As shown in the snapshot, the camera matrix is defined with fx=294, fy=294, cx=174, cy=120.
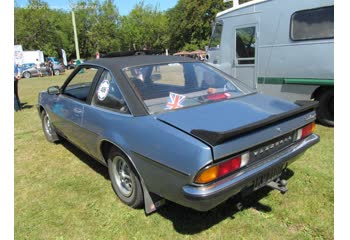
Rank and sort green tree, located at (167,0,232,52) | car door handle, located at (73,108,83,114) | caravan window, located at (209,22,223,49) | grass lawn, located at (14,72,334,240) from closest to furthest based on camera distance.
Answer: grass lawn, located at (14,72,334,240) → car door handle, located at (73,108,83,114) → caravan window, located at (209,22,223,49) → green tree, located at (167,0,232,52)

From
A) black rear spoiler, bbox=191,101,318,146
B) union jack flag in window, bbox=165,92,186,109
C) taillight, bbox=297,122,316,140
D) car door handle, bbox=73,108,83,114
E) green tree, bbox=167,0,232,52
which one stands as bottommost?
taillight, bbox=297,122,316,140

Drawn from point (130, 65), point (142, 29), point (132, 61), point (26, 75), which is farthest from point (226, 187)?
point (142, 29)

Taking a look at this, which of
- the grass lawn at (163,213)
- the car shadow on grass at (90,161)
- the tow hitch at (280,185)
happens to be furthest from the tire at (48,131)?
the tow hitch at (280,185)

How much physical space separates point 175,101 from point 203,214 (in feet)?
3.89

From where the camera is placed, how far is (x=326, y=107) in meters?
5.73

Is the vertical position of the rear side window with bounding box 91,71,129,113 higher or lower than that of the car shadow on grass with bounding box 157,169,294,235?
higher

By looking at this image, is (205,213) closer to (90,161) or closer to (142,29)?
(90,161)

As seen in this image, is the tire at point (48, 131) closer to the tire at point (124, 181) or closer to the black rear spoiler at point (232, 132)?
the tire at point (124, 181)

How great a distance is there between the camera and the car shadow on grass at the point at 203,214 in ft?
9.21

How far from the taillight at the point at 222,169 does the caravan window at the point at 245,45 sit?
4937 mm

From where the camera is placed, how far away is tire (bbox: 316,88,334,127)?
566cm

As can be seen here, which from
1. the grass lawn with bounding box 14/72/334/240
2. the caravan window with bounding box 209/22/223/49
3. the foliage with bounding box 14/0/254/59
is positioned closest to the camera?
the grass lawn with bounding box 14/72/334/240

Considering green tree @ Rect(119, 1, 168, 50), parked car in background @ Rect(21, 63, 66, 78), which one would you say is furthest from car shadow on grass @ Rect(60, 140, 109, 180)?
green tree @ Rect(119, 1, 168, 50)

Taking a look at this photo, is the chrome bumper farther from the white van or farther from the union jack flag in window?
the white van
